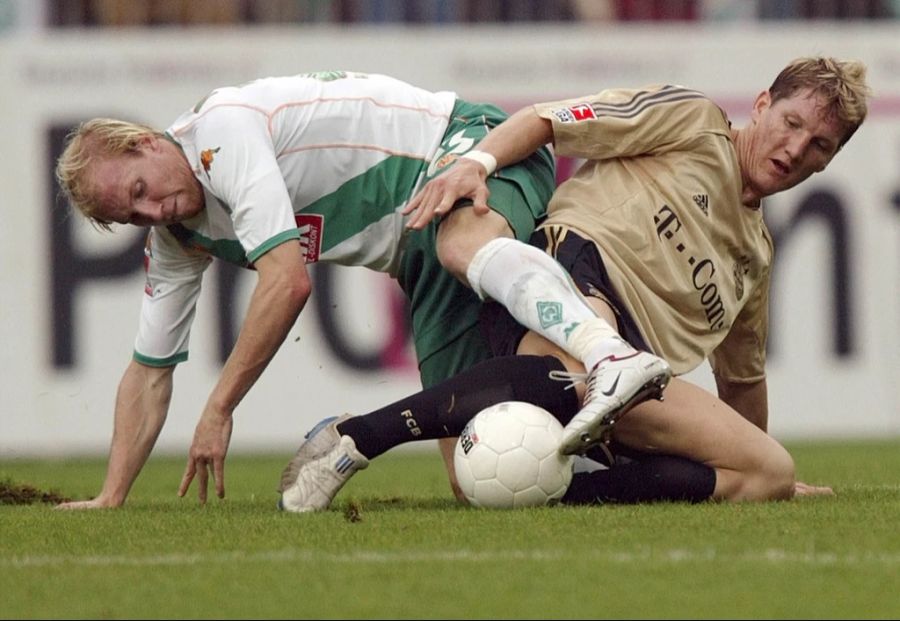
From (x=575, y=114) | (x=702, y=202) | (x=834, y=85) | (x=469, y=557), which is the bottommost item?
(x=469, y=557)

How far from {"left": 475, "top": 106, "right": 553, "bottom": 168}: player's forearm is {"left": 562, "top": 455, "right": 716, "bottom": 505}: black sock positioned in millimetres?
1000

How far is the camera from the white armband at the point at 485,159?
5324 millimetres

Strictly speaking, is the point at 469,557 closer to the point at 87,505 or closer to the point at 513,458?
the point at 513,458

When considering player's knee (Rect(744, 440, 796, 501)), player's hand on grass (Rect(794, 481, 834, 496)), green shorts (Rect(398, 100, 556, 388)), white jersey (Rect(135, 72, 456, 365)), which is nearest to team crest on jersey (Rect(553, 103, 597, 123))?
green shorts (Rect(398, 100, 556, 388))

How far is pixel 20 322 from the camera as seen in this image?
9.70 metres

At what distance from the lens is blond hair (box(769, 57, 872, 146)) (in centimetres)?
531

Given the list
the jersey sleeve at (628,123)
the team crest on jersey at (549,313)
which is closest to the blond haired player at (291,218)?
the team crest on jersey at (549,313)

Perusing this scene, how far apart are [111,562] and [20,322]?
5.87 m

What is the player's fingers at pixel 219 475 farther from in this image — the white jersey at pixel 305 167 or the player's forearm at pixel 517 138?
the player's forearm at pixel 517 138

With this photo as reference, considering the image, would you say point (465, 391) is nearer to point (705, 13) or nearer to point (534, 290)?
point (534, 290)

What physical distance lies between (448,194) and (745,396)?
1392 mm

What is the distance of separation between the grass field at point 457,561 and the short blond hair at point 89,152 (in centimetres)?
91

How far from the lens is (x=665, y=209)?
5441 millimetres

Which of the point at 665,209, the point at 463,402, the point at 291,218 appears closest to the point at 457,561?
the point at 463,402
